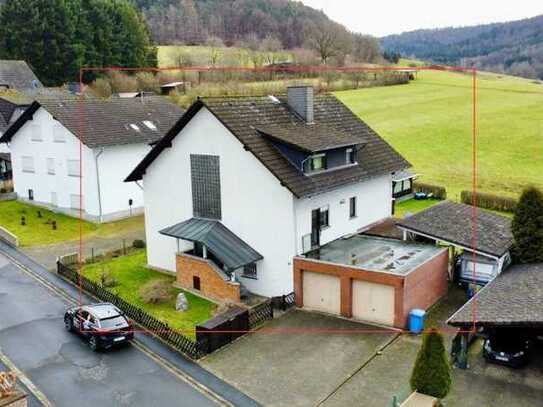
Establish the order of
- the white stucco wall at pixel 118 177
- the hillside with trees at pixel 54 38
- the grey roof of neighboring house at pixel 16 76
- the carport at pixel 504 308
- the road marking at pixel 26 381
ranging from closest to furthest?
the road marking at pixel 26 381
the carport at pixel 504 308
the white stucco wall at pixel 118 177
the grey roof of neighboring house at pixel 16 76
the hillside with trees at pixel 54 38

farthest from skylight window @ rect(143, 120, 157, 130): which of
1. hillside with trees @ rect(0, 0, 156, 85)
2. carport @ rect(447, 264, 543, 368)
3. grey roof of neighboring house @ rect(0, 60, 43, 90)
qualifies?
hillside with trees @ rect(0, 0, 156, 85)

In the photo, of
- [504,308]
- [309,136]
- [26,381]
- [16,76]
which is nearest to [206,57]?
[16,76]

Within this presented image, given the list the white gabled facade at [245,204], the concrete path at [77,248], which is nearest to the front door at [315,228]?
the white gabled facade at [245,204]

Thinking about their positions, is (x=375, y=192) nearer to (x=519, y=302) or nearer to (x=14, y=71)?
(x=519, y=302)

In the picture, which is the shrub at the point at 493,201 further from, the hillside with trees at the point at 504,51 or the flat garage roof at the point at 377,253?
the hillside with trees at the point at 504,51

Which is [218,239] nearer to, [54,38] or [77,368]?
[77,368]

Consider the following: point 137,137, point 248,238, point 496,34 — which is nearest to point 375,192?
point 248,238

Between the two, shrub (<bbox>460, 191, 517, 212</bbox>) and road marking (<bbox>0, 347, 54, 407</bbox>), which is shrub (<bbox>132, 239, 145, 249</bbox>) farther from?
shrub (<bbox>460, 191, 517, 212</bbox>)
